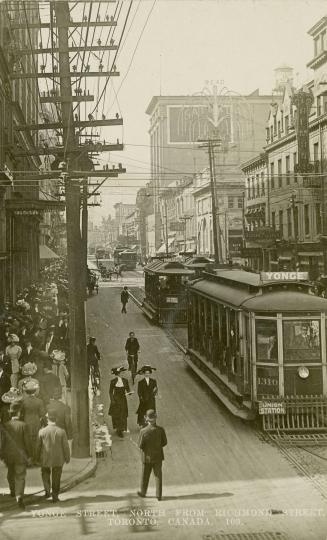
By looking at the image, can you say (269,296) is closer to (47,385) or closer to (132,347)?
(47,385)

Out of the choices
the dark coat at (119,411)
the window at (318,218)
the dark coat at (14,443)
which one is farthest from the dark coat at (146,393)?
the window at (318,218)

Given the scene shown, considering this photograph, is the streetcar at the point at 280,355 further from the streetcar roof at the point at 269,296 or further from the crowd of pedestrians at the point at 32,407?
the crowd of pedestrians at the point at 32,407

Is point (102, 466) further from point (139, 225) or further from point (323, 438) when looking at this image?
point (139, 225)

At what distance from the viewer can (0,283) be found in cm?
2523

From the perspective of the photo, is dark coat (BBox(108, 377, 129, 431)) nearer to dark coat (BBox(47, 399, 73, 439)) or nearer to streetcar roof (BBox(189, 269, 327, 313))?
dark coat (BBox(47, 399, 73, 439))

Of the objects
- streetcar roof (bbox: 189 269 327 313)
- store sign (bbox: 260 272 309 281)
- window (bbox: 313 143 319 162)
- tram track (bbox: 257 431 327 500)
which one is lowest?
tram track (bbox: 257 431 327 500)

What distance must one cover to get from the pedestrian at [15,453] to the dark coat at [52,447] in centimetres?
25

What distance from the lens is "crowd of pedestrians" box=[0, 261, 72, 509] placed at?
9727mm

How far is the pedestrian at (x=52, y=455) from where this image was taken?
31.8 feet

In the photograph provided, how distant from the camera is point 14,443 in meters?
9.70

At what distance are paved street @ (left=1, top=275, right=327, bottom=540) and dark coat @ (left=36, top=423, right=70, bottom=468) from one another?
583 mm

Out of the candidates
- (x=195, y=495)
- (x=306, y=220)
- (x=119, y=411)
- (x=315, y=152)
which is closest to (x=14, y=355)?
(x=119, y=411)

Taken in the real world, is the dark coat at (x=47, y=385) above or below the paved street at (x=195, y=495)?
above

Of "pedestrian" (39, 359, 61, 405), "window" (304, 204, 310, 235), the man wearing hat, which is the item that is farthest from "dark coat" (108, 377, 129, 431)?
"window" (304, 204, 310, 235)
